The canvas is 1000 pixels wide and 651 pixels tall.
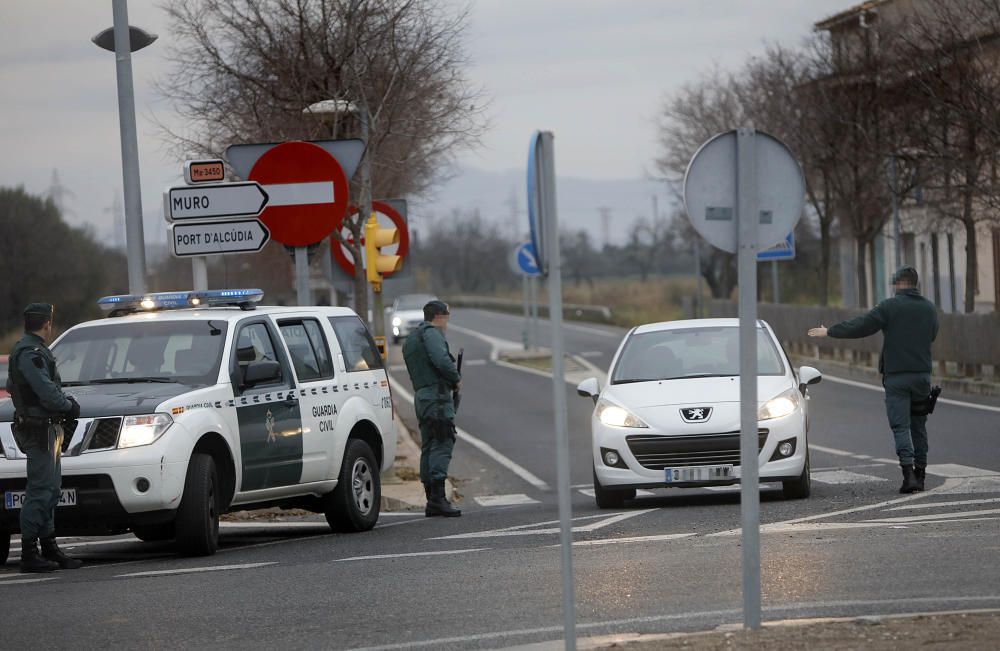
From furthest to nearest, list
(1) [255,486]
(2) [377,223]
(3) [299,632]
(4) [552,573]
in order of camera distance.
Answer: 1. (2) [377,223]
2. (1) [255,486]
3. (4) [552,573]
4. (3) [299,632]

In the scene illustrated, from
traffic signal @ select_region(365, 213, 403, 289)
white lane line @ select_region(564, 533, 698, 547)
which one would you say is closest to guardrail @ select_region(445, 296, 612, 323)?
traffic signal @ select_region(365, 213, 403, 289)

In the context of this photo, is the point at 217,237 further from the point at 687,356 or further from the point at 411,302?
the point at 411,302

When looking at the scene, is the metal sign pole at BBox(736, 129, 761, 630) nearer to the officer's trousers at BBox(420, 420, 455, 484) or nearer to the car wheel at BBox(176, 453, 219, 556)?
the car wheel at BBox(176, 453, 219, 556)

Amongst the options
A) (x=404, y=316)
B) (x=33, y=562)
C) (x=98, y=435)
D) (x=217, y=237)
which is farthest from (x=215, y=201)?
(x=404, y=316)

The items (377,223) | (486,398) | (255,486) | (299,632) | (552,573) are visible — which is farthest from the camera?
(486,398)

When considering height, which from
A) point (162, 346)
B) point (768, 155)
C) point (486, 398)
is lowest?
point (486, 398)

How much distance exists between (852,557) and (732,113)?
50.0 m

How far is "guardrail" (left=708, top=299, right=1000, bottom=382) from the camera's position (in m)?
28.8

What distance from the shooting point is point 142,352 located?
12156mm

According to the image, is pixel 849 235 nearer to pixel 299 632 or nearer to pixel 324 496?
pixel 324 496

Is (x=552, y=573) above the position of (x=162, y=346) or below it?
below

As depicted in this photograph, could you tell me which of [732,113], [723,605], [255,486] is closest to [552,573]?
[723,605]

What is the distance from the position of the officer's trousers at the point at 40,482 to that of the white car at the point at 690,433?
477cm

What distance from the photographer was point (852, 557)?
31.8 feet
